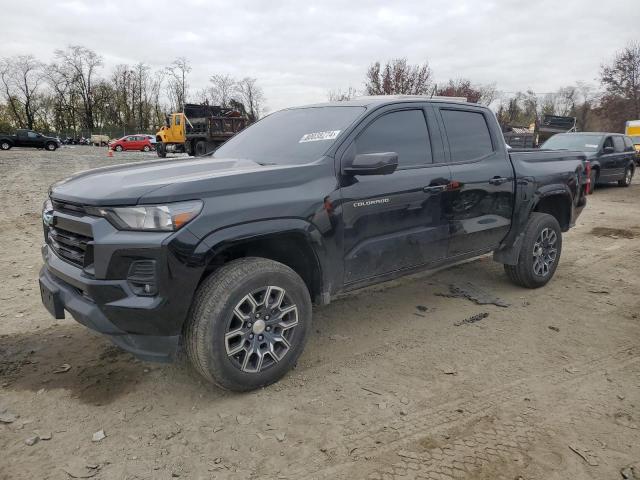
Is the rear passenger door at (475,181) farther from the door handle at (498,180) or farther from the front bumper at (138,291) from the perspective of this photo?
the front bumper at (138,291)

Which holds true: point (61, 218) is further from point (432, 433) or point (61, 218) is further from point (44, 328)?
point (432, 433)

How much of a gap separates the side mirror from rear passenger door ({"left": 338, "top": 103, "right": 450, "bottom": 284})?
11cm

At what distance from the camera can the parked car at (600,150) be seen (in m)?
13.4

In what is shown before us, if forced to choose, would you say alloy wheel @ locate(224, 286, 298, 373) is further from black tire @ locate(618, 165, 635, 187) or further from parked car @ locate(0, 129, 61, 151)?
parked car @ locate(0, 129, 61, 151)

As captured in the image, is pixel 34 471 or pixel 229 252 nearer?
pixel 34 471

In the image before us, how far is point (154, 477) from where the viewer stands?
91.8 inches

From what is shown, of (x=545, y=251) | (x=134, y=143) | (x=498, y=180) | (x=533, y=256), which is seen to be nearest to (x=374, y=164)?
(x=498, y=180)

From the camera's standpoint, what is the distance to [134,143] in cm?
3922

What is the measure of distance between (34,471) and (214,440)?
0.88 metres

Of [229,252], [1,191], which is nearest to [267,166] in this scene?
[229,252]

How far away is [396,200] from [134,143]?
39.8 metres

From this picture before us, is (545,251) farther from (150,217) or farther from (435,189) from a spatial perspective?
(150,217)

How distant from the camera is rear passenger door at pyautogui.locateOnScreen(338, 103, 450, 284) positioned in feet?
11.0

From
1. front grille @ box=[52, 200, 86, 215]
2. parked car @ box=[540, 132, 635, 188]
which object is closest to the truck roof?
front grille @ box=[52, 200, 86, 215]
